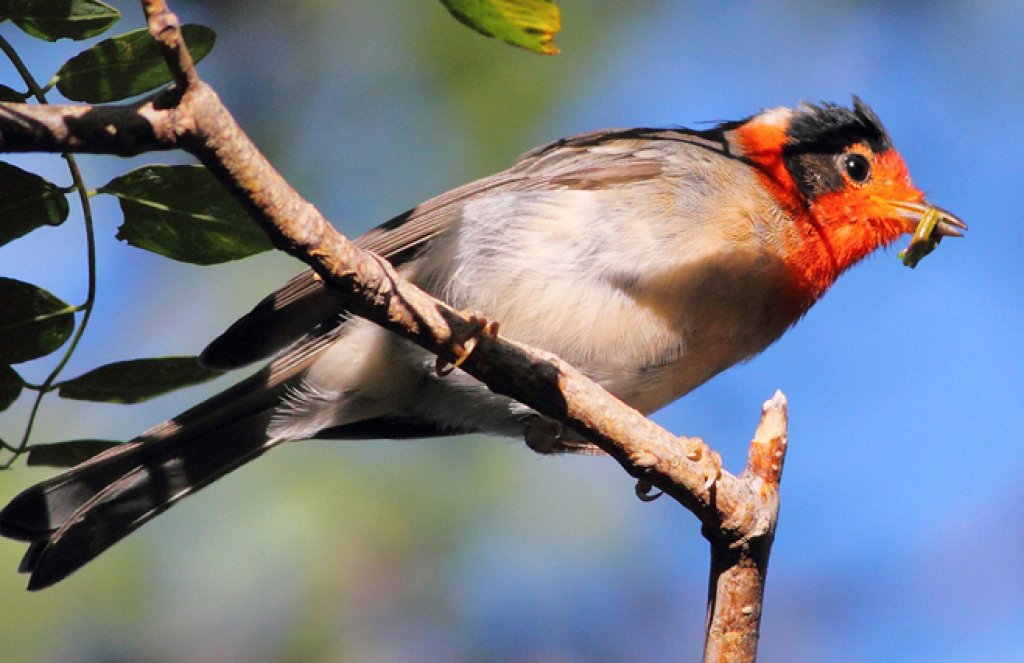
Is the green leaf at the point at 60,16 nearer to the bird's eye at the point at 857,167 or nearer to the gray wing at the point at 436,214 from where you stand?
the gray wing at the point at 436,214

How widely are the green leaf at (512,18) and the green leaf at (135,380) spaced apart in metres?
0.97

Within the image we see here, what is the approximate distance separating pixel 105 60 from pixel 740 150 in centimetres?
287

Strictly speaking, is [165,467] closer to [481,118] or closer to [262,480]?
[262,480]

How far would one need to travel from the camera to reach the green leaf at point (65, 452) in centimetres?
230

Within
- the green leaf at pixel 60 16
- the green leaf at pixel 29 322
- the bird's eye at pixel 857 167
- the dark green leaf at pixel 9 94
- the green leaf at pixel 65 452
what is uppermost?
the bird's eye at pixel 857 167

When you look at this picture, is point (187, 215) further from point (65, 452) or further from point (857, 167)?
point (857, 167)

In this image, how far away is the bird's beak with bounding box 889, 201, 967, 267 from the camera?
3.88 meters

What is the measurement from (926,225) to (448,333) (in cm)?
246

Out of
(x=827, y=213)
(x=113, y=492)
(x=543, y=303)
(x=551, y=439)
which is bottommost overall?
(x=113, y=492)

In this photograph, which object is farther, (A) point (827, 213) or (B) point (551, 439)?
(A) point (827, 213)

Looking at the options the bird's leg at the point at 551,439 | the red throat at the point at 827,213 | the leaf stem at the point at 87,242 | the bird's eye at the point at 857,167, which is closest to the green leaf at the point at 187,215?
the leaf stem at the point at 87,242

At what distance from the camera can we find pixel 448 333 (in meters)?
2.41

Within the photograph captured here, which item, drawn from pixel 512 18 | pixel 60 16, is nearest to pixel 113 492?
pixel 60 16

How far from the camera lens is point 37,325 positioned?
2.22 metres
